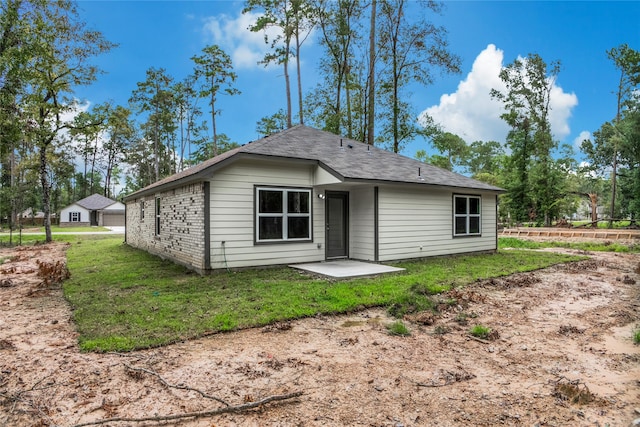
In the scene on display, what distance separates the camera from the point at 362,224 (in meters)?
10.1

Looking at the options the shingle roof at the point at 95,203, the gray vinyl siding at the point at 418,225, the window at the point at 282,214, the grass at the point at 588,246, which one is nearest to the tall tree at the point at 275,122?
the grass at the point at 588,246

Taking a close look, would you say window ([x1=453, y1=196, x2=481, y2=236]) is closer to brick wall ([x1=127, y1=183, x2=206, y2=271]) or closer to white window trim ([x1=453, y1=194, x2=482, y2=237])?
white window trim ([x1=453, y1=194, x2=482, y2=237])

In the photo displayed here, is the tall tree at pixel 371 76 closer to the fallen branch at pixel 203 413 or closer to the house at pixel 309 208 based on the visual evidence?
the house at pixel 309 208

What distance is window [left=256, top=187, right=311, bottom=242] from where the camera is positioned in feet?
28.5

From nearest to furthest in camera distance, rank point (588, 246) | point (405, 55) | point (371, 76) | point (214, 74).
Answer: point (588, 246)
point (371, 76)
point (405, 55)
point (214, 74)

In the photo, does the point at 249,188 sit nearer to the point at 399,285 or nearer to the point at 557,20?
the point at 399,285

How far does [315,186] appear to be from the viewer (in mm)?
9469

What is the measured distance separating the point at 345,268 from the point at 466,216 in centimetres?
571

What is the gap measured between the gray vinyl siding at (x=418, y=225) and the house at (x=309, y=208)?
0.03m

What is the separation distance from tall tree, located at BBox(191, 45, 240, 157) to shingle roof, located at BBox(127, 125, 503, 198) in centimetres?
1732

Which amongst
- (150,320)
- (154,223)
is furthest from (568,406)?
(154,223)

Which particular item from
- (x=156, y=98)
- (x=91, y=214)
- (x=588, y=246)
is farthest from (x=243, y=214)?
(x=91, y=214)

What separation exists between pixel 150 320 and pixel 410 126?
18278mm

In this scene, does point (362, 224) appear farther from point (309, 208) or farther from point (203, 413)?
point (203, 413)
